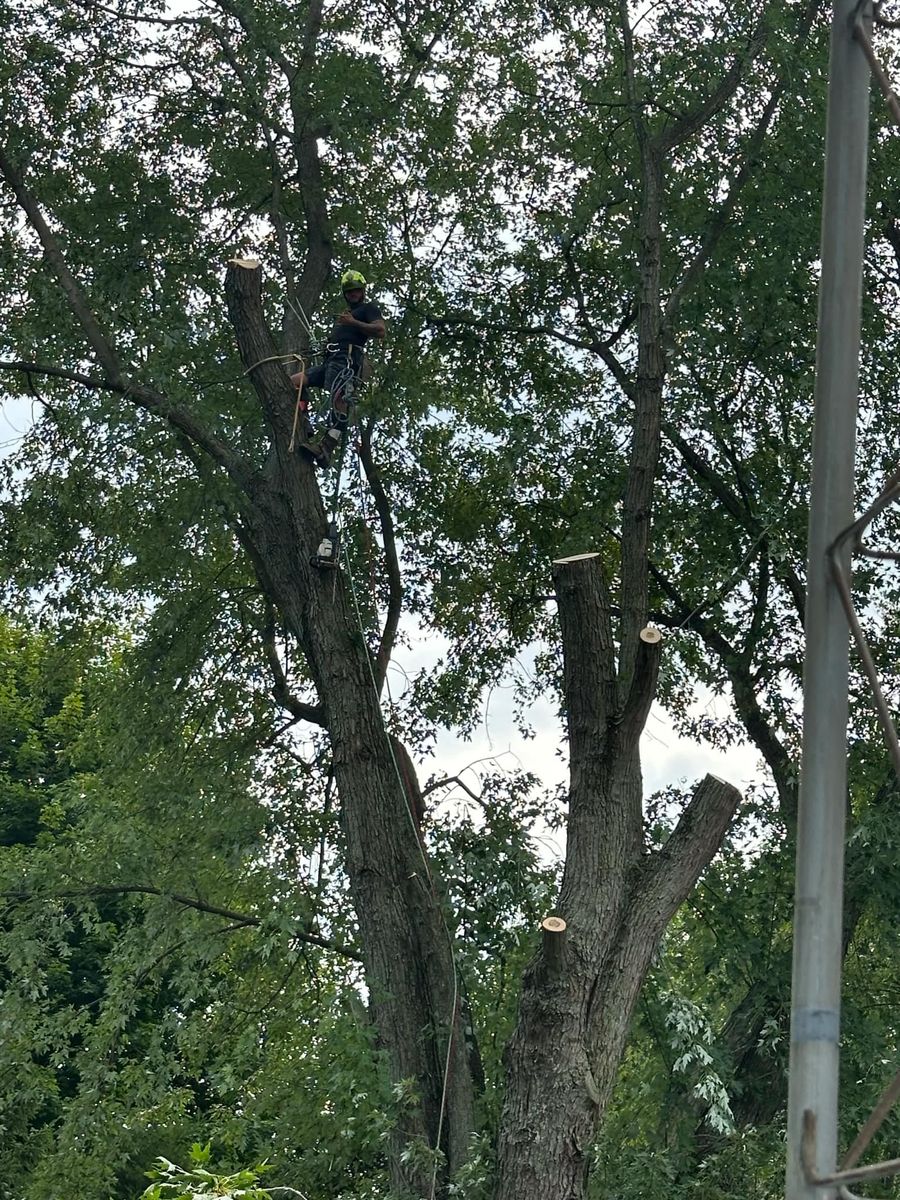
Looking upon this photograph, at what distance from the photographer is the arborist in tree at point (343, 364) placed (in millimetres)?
9195

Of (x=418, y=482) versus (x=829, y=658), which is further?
(x=418, y=482)

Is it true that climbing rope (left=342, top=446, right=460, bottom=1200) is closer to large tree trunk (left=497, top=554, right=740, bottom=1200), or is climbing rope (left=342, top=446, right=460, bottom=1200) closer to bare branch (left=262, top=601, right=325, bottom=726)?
large tree trunk (left=497, top=554, right=740, bottom=1200)

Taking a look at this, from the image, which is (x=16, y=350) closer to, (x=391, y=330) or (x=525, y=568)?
(x=391, y=330)

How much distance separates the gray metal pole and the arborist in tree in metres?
6.58

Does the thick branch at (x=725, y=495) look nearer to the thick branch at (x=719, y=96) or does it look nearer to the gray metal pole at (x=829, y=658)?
the thick branch at (x=719, y=96)

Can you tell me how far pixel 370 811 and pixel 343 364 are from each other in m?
2.76

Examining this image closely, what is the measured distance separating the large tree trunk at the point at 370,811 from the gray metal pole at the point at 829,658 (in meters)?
5.65

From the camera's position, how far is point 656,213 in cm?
955

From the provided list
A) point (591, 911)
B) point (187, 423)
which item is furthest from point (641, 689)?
point (187, 423)

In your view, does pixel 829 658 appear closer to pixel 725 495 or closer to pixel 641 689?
pixel 641 689

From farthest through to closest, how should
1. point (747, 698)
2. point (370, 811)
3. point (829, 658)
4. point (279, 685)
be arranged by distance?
point (747, 698) → point (279, 685) → point (370, 811) → point (829, 658)

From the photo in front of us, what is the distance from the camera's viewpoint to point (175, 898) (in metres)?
10.8

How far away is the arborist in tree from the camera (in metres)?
9.20

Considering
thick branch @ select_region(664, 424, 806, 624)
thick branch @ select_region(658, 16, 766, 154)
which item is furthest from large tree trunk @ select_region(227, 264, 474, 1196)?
thick branch @ select_region(664, 424, 806, 624)
